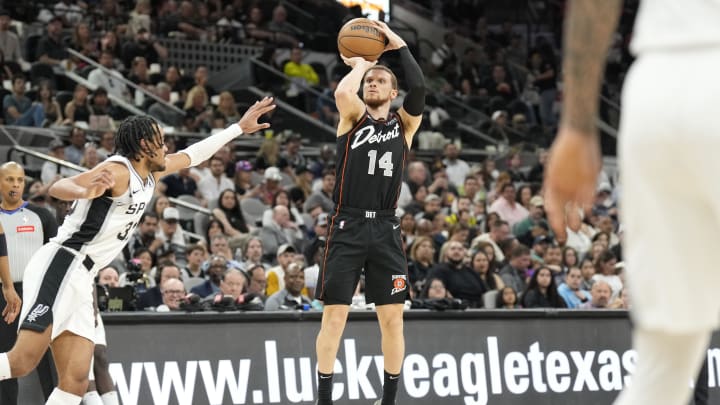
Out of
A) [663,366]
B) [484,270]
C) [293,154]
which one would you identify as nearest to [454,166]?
[293,154]

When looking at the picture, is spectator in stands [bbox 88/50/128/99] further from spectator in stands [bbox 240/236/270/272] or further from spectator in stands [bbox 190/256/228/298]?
spectator in stands [bbox 190/256/228/298]

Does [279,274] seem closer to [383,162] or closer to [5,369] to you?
[383,162]

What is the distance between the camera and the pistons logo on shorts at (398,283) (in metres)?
7.57

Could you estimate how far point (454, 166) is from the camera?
59.5 feet

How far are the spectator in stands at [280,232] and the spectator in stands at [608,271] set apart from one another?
3.72 metres

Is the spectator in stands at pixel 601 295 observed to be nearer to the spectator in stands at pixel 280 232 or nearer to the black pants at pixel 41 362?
the spectator in stands at pixel 280 232

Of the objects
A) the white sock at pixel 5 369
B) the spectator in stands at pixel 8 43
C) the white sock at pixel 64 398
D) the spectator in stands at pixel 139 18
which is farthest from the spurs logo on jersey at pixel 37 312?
the spectator in stands at pixel 139 18

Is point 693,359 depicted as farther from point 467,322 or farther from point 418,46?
point 418,46

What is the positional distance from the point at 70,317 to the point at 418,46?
59.7 ft

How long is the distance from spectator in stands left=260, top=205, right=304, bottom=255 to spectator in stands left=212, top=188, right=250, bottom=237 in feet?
1.13

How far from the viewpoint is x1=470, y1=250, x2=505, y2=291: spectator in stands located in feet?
42.4

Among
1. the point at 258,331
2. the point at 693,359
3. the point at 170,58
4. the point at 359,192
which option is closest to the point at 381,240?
the point at 359,192

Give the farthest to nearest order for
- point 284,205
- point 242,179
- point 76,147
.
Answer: point 242,179 < point 76,147 < point 284,205

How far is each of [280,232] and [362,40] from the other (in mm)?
6306
